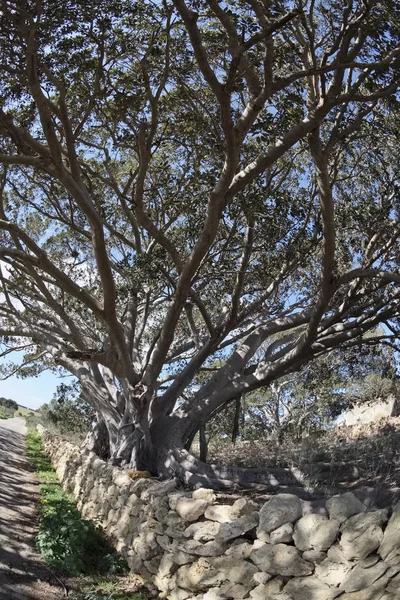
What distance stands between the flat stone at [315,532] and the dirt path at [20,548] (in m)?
3.11

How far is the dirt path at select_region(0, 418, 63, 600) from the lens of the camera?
6.29 m

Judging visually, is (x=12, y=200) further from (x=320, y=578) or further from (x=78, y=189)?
(x=320, y=578)

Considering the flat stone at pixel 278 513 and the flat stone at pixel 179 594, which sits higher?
the flat stone at pixel 278 513

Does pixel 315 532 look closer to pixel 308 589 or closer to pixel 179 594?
pixel 308 589

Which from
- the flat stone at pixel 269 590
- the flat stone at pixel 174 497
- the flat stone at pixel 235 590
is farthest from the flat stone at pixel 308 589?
the flat stone at pixel 174 497

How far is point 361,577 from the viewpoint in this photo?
4.06 meters

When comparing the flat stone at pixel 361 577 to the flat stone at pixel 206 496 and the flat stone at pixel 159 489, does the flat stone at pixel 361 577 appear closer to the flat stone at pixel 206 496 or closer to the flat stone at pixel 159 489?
the flat stone at pixel 206 496

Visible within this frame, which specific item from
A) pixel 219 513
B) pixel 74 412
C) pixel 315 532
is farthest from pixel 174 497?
pixel 74 412

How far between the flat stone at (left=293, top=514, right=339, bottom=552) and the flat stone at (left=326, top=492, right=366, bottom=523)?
0.06 meters

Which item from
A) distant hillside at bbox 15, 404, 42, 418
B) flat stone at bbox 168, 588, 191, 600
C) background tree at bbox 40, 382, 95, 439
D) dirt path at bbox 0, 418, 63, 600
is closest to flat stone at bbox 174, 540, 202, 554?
flat stone at bbox 168, 588, 191, 600

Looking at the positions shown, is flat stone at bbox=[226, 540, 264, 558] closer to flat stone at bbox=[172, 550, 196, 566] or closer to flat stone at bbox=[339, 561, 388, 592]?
flat stone at bbox=[172, 550, 196, 566]

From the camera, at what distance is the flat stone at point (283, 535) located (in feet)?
16.0

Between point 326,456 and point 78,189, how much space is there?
528cm

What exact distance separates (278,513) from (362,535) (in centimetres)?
A: 101
